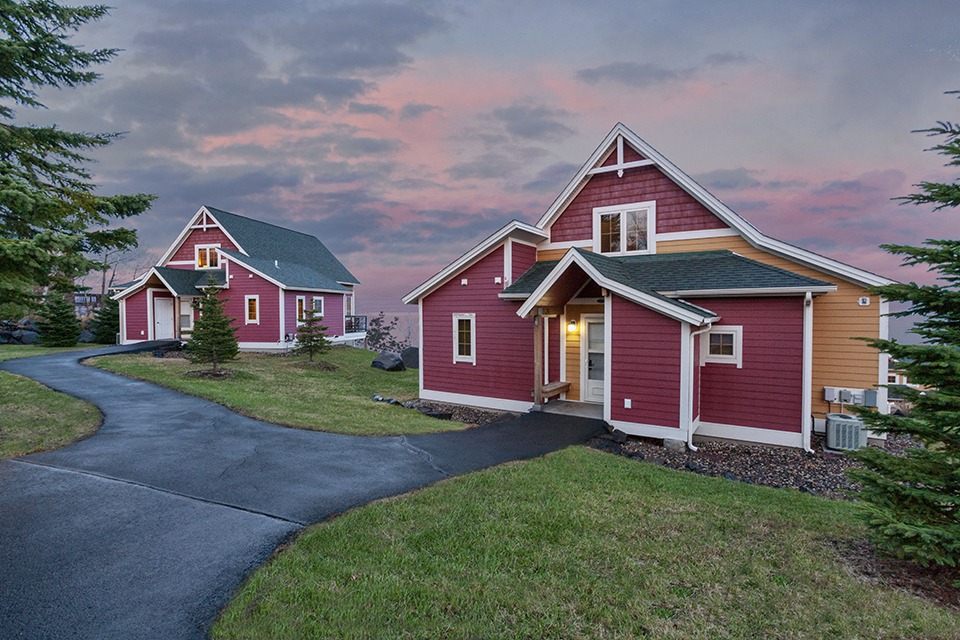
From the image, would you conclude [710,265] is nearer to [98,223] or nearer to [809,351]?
[809,351]

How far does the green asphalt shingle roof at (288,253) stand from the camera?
2647 centimetres

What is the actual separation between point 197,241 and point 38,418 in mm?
20666

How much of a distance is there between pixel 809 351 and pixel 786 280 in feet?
5.35

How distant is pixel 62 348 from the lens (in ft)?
77.9

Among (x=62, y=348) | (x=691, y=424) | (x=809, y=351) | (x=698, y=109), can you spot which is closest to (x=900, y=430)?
(x=691, y=424)

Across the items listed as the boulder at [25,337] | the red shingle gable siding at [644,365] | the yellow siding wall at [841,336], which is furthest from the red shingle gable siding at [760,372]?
the boulder at [25,337]

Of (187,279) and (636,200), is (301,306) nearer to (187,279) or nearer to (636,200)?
(187,279)

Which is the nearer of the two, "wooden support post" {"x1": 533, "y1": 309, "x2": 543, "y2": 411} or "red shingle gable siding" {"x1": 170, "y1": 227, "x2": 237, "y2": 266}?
"wooden support post" {"x1": 533, "y1": 309, "x2": 543, "y2": 411}

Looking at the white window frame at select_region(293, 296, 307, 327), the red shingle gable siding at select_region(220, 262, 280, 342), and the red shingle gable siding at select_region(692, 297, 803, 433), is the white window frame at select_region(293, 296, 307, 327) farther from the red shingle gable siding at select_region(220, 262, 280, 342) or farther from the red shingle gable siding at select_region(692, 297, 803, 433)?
the red shingle gable siding at select_region(692, 297, 803, 433)

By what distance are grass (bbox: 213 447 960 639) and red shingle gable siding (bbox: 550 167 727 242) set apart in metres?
8.38

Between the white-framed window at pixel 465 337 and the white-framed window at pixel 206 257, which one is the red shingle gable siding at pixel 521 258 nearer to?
the white-framed window at pixel 465 337

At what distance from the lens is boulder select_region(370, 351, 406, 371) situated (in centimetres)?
2255

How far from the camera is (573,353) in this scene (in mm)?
12594

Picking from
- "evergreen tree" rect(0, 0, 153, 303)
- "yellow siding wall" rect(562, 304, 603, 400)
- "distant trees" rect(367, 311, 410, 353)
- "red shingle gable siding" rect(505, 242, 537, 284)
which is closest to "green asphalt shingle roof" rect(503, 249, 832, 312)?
"red shingle gable siding" rect(505, 242, 537, 284)
